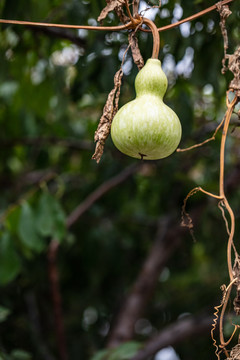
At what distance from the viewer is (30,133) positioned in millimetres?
3828

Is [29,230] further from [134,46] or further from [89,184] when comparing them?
[134,46]

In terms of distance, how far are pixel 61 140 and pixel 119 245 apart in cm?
123

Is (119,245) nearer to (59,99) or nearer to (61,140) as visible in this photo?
(61,140)

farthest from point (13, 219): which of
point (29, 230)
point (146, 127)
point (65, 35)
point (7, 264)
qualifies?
point (146, 127)

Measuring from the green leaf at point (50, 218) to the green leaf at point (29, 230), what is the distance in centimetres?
4

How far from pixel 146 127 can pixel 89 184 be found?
2899 millimetres

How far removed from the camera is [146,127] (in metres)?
1.28

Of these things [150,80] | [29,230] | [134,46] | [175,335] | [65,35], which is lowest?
[175,335]

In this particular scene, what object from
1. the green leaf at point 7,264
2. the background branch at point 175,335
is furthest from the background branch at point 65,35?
the background branch at point 175,335

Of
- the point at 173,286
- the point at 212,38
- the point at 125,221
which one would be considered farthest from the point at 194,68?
the point at 173,286

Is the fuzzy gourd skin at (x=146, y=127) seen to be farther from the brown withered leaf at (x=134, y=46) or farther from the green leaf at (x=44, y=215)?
the green leaf at (x=44, y=215)

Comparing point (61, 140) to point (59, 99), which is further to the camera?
point (61, 140)

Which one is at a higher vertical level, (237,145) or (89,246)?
(237,145)

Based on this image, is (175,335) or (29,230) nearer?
(29,230)
